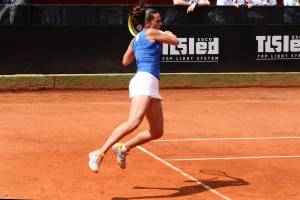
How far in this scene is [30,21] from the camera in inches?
731

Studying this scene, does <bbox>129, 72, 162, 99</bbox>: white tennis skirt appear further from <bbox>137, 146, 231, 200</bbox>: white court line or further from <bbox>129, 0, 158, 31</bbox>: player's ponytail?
<bbox>137, 146, 231, 200</bbox>: white court line

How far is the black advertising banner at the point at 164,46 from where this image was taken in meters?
18.6

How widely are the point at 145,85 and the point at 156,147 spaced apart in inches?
128

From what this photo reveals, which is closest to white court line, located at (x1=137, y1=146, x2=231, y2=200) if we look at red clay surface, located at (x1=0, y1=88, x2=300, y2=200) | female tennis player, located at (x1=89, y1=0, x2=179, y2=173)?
red clay surface, located at (x1=0, y1=88, x2=300, y2=200)

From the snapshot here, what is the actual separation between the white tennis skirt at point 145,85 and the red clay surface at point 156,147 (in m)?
1.18

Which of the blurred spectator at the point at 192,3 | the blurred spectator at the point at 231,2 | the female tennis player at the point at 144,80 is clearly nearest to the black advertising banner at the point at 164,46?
the blurred spectator at the point at 192,3

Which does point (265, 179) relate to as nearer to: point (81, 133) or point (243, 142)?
point (243, 142)

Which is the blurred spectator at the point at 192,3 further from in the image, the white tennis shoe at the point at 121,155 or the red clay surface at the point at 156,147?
the white tennis shoe at the point at 121,155

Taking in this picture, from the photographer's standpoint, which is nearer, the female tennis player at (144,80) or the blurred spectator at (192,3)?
the female tennis player at (144,80)

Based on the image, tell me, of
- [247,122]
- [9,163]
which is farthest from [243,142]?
[9,163]

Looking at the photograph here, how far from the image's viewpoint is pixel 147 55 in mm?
8797

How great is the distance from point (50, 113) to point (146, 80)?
680 centimetres

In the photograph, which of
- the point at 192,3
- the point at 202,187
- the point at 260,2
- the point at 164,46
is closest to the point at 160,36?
the point at 202,187

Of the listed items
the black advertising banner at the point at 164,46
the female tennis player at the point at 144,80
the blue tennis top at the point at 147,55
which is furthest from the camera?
the black advertising banner at the point at 164,46
